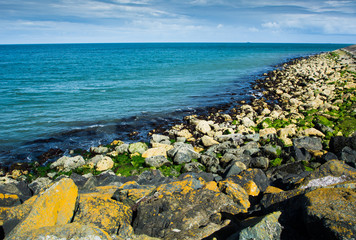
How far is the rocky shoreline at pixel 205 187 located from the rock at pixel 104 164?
0.05 metres

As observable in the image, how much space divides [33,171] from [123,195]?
30.1 ft

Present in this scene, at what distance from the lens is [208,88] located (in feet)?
110

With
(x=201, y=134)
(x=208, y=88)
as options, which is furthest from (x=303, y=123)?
(x=208, y=88)

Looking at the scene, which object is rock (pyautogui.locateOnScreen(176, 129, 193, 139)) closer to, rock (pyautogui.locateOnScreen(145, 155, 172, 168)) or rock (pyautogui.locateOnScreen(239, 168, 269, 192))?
rock (pyautogui.locateOnScreen(145, 155, 172, 168))

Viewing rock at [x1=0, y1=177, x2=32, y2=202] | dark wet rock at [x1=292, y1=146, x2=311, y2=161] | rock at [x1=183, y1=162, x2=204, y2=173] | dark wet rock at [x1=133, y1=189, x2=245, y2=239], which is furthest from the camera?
rock at [x1=183, y1=162, x2=204, y2=173]

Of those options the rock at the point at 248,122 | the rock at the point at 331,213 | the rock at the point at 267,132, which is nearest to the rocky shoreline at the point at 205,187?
the rock at the point at 331,213

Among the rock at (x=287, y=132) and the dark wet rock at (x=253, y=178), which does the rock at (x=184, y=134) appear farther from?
the dark wet rock at (x=253, y=178)

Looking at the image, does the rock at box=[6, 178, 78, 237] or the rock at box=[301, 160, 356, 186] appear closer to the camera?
the rock at box=[6, 178, 78, 237]

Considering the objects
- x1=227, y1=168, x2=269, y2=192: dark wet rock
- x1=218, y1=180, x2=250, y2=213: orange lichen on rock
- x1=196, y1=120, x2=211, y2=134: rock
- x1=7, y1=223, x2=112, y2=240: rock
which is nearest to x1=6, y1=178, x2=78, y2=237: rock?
x1=7, y1=223, x2=112, y2=240: rock

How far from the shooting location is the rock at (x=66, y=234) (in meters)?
3.92

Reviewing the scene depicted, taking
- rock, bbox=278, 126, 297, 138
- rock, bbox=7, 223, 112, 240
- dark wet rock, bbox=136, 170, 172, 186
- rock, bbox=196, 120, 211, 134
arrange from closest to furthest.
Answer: rock, bbox=7, 223, 112, 240 → dark wet rock, bbox=136, 170, 172, 186 → rock, bbox=278, 126, 297, 138 → rock, bbox=196, 120, 211, 134

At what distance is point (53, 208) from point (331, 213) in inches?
210

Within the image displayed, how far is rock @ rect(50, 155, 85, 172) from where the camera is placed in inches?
509

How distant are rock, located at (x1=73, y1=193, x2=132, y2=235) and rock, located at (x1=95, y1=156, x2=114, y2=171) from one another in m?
6.77
